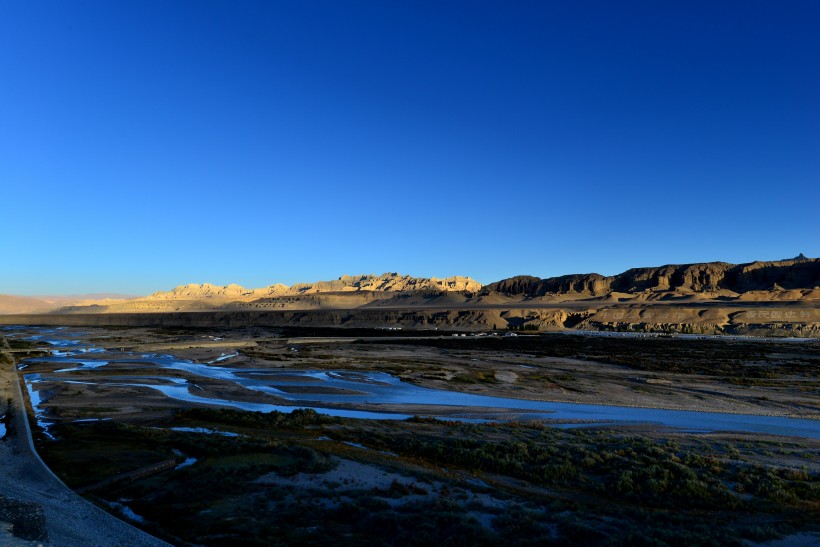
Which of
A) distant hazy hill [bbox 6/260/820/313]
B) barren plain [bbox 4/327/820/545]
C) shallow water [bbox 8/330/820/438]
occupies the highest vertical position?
distant hazy hill [bbox 6/260/820/313]

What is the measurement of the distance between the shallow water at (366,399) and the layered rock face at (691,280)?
135732mm

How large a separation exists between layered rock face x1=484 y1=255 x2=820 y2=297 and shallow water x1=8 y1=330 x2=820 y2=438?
13573cm

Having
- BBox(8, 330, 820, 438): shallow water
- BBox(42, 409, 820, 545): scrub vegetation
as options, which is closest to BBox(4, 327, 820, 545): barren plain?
BBox(42, 409, 820, 545): scrub vegetation

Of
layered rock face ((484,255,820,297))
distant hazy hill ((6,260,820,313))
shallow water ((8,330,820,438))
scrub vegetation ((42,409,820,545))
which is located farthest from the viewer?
layered rock face ((484,255,820,297))

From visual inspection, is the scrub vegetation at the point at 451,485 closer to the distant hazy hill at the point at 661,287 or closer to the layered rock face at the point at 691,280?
the distant hazy hill at the point at 661,287

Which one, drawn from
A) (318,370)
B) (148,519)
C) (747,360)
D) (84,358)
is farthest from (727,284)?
(148,519)

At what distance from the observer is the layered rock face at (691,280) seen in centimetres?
14375

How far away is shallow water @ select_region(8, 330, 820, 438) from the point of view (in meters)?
23.5

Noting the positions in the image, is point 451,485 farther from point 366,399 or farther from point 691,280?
point 691,280

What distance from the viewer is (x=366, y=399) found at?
29422 millimetres

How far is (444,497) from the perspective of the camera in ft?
40.5

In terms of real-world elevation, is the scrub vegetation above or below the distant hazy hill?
below

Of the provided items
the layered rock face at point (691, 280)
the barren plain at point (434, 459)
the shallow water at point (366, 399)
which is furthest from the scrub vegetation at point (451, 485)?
the layered rock face at point (691, 280)

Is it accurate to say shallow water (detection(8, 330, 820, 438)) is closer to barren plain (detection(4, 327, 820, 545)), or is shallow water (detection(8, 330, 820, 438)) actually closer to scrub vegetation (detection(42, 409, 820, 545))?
barren plain (detection(4, 327, 820, 545))
